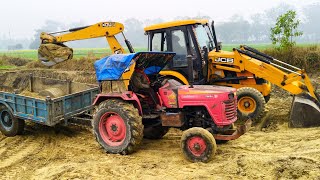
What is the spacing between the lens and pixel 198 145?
20.1 ft

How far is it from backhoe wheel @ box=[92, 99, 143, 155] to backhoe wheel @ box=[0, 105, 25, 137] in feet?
7.81

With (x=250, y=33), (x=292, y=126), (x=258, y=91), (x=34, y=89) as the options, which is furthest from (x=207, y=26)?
(x=250, y=33)

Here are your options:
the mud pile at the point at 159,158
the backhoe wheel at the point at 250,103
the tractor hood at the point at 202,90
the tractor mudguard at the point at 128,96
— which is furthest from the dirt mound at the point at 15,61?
the tractor hood at the point at 202,90

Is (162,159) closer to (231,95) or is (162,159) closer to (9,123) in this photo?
(231,95)

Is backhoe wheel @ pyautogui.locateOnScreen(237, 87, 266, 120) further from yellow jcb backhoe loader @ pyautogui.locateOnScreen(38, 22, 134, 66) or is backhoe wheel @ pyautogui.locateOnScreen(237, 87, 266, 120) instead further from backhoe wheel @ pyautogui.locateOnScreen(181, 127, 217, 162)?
backhoe wheel @ pyautogui.locateOnScreen(181, 127, 217, 162)

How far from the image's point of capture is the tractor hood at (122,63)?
6617mm

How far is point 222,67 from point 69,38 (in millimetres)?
4106

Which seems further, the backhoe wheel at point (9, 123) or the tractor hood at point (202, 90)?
the backhoe wheel at point (9, 123)

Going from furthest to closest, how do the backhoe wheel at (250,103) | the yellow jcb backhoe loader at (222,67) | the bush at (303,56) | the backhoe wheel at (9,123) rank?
the bush at (303,56) < the backhoe wheel at (250,103) < the yellow jcb backhoe loader at (222,67) < the backhoe wheel at (9,123)

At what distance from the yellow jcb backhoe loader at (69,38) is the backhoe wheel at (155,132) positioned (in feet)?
8.48

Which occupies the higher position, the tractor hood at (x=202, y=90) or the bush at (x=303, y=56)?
the bush at (x=303, y=56)

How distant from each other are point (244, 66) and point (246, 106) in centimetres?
101

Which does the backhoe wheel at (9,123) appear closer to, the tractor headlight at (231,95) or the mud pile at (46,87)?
the mud pile at (46,87)

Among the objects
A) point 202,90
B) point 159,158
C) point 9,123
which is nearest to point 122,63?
point 202,90
